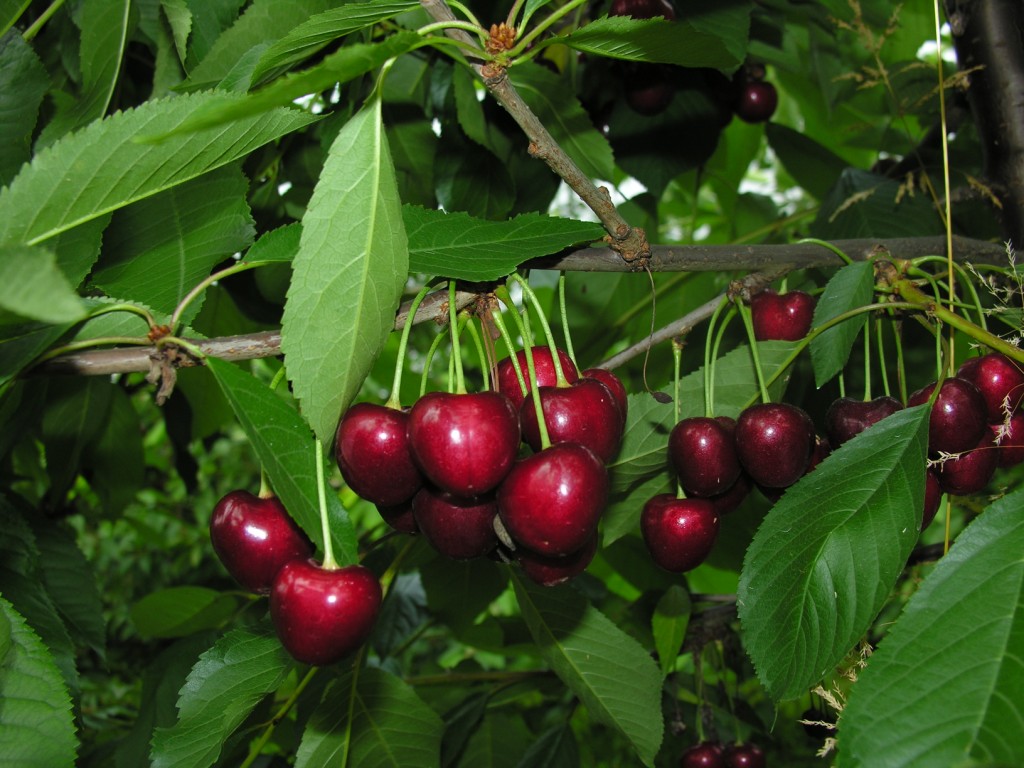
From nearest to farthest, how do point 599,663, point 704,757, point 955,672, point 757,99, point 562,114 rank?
point 955,672
point 599,663
point 562,114
point 704,757
point 757,99

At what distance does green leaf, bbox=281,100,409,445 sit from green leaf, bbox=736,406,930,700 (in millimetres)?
446

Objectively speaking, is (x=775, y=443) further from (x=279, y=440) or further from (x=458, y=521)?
(x=279, y=440)

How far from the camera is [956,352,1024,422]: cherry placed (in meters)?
1.03

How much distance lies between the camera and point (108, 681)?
3949 mm

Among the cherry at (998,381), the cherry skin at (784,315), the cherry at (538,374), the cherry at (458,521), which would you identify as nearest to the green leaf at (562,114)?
the cherry skin at (784,315)

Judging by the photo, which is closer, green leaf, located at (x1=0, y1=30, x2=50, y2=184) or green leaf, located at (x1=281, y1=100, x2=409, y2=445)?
green leaf, located at (x1=281, y1=100, x2=409, y2=445)

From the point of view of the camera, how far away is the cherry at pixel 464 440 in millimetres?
773

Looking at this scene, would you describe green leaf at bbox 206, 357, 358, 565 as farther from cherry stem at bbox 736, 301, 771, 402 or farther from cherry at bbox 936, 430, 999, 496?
cherry at bbox 936, 430, 999, 496

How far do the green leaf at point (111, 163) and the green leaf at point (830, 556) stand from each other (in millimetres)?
616

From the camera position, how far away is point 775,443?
95 centimetres

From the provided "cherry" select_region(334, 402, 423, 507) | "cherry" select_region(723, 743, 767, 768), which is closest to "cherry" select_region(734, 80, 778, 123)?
"cherry" select_region(723, 743, 767, 768)

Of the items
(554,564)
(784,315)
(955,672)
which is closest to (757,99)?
(784,315)

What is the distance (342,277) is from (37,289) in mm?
296

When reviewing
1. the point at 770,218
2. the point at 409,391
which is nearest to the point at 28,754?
the point at 409,391
